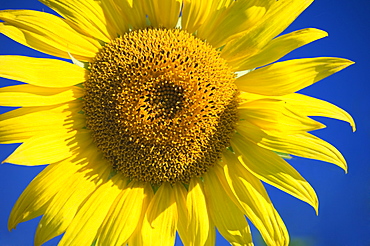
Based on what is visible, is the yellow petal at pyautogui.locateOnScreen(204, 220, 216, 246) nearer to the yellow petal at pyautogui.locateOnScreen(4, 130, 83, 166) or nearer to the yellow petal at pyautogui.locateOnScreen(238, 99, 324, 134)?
the yellow petal at pyautogui.locateOnScreen(238, 99, 324, 134)

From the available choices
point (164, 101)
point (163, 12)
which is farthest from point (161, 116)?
point (163, 12)

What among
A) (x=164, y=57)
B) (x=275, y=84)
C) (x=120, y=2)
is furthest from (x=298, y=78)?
(x=120, y=2)

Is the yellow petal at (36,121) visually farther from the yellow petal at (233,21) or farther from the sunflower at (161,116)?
the yellow petal at (233,21)

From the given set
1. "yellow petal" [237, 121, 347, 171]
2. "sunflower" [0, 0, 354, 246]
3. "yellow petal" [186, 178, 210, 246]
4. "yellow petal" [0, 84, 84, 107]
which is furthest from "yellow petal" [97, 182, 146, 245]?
"yellow petal" [237, 121, 347, 171]

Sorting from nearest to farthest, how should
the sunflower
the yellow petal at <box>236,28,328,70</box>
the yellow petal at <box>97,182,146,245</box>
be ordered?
the yellow petal at <box>236,28,328,70</box>, the sunflower, the yellow petal at <box>97,182,146,245</box>

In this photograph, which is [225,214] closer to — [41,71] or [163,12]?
[163,12]
